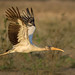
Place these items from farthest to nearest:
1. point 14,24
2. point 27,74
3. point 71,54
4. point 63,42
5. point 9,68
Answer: point 71,54
point 63,42
point 9,68
point 27,74
point 14,24

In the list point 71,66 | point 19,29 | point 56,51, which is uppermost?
point 19,29

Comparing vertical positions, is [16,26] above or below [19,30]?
above

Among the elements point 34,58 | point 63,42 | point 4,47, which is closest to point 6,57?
point 4,47

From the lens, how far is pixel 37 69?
7070 mm

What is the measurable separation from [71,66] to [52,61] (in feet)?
2.89

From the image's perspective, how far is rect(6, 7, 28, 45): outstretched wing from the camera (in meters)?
6.00

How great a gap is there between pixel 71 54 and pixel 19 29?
10.2ft

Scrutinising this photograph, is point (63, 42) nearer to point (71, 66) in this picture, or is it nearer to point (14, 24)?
point (71, 66)

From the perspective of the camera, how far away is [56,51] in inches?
304

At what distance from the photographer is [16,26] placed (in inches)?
246

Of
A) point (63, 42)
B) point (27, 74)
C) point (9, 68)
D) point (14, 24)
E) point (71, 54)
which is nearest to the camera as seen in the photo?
point (14, 24)

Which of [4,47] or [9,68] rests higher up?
[4,47]

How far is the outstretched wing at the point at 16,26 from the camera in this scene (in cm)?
600

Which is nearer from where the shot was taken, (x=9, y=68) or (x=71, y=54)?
(x=9, y=68)
